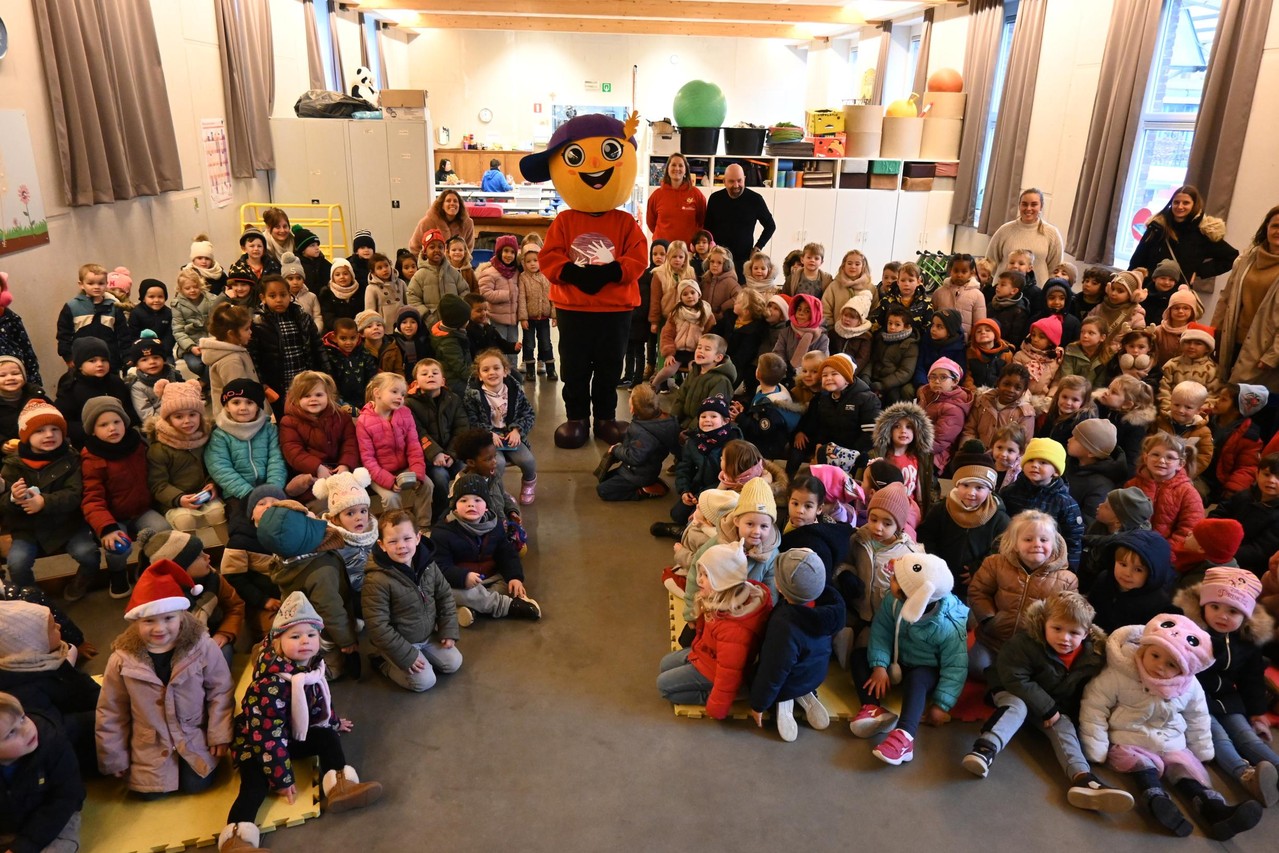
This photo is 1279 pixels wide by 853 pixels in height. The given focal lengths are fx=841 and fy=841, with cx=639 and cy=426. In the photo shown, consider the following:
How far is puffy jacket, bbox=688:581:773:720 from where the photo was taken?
2816 millimetres

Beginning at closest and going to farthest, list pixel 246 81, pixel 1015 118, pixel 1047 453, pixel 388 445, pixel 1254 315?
pixel 1047 453 → pixel 388 445 → pixel 1254 315 → pixel 1015 118 → pixel 246 81

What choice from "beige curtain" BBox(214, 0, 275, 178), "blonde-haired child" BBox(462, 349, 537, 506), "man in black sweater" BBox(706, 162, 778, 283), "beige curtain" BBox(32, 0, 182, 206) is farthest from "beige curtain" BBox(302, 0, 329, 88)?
"blonde-haired child" BBox(462, 349, 537, 506)

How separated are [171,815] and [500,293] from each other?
3.87 meters

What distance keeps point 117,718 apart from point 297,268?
12.2ft

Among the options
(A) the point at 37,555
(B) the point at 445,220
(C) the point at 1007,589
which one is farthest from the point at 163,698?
(B) the point at 445,220

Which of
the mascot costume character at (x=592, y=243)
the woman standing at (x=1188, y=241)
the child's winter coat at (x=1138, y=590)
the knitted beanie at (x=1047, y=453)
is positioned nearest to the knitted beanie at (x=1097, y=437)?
the knitted beanie at (x=1047, y=453)

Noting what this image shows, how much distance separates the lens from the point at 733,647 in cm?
281

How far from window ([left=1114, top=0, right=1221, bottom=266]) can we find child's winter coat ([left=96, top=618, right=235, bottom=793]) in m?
6.99

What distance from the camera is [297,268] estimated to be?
553 centimetres

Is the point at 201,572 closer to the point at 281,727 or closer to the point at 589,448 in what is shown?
the point at 281,727

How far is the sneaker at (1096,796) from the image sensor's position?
2.47 meters

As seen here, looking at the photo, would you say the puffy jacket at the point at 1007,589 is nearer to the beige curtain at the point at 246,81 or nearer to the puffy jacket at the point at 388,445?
the puffy jacket at the point at 388,445

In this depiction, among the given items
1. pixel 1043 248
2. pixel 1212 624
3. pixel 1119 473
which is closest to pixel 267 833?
pixel 1212 624

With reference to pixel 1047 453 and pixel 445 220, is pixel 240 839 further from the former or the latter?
pixel 445 220
